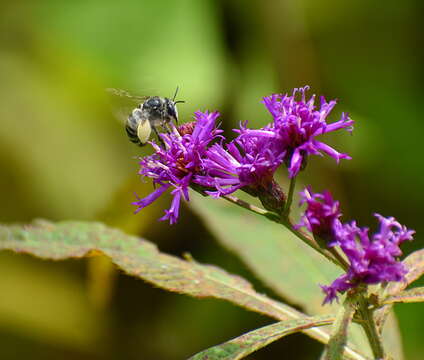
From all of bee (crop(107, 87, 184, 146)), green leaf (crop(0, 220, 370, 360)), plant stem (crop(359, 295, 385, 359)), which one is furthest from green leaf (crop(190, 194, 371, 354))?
bee (crop(107, 87, 184, 146))

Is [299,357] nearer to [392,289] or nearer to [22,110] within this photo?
[392,289]

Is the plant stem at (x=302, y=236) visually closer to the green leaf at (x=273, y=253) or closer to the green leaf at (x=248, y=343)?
the green leaf at (x=248, y=343)

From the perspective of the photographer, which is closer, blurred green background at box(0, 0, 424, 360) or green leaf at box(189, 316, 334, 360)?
green leaf at box(189, 316, 334, 360)

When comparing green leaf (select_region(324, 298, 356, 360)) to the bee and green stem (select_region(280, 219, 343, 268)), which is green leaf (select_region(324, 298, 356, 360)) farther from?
the bee

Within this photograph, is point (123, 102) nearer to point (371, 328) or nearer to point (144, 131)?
point (144, 131)

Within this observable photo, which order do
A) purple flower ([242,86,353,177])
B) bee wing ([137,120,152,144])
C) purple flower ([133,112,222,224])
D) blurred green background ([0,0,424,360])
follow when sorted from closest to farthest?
purple flower ([242,86,353,177]) → purple flower ([133,112,222,224]) → bee wing ([137,120,152,144]) → blurred green background ([0,0,424,360])

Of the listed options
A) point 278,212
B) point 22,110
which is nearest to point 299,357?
point 278,212

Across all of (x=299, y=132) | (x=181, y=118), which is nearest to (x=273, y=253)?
A: (x=299, y=132)
